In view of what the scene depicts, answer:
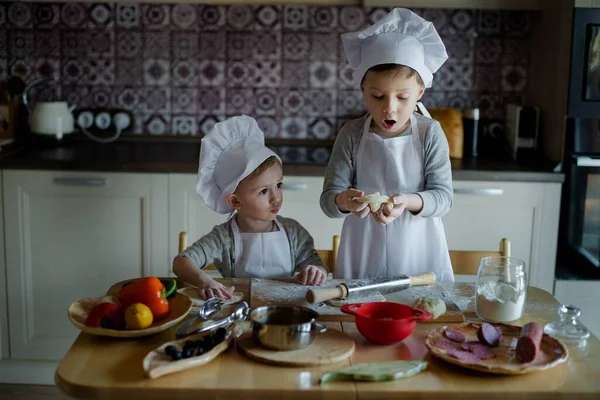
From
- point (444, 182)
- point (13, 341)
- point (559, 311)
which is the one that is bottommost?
point (13, 341)

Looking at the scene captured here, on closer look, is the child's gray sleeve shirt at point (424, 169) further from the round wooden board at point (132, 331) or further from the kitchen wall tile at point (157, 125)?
the kitchen wall tile at point (157, 125)

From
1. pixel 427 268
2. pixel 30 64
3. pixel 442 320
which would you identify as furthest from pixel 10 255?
pixel 442 320

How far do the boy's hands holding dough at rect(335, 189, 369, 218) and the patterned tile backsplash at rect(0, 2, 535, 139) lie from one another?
5.10 ft

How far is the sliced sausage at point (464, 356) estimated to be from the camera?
4.41 feet

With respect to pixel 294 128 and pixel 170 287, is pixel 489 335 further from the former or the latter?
pixel 294 128

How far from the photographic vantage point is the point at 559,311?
158cm

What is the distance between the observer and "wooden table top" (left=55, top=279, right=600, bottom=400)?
4.10ft

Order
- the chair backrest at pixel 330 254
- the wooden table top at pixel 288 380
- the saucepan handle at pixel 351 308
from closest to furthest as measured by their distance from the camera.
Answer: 1. the wooden table top at pixel 288 380
2. the saucepan handle at pixel 351 308
3. the chair backrest at pixel 330 254

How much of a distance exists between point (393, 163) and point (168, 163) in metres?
1.09

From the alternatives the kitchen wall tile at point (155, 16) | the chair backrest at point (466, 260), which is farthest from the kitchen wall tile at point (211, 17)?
the chair backrest at point (466, 260)

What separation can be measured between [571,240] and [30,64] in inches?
88.6

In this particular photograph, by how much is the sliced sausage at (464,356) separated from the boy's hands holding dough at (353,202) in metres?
0.47

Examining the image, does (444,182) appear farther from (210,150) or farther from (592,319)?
(592,319)

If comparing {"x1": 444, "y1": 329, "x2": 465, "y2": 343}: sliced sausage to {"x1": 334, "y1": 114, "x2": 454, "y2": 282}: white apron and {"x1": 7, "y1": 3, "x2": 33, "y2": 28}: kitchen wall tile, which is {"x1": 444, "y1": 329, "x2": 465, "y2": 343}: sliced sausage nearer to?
{"x1": 334, "y1": 114, "x2": 454, "y2": 282}: white apron
